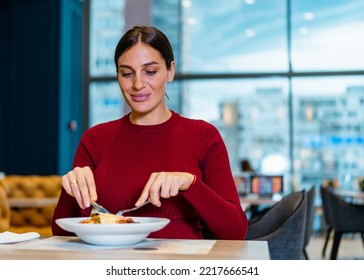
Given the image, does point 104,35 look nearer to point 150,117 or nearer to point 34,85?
point 34,85

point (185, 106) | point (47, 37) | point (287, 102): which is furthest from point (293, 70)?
point (47, 37)

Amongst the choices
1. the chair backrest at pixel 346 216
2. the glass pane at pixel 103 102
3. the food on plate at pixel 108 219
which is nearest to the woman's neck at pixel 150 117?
the food on plate at pixel 108 219

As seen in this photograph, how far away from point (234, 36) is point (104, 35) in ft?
6.13

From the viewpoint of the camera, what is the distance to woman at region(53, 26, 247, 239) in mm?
1655

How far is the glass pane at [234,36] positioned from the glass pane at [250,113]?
0.79 feet

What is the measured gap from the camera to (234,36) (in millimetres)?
8305

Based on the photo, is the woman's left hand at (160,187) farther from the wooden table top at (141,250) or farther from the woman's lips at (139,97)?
the woman's lips at (139,97)

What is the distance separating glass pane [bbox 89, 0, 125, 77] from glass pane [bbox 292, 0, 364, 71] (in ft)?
8.21

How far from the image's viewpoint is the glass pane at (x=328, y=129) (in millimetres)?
8016

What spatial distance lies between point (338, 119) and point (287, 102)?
2.53 feet

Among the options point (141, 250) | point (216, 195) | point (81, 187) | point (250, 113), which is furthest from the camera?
point (250, 113)

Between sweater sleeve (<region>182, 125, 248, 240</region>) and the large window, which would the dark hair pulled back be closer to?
sweater sleeve (<region>182, 125, 248, 240</region>)

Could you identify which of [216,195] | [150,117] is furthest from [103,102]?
[216,195]
